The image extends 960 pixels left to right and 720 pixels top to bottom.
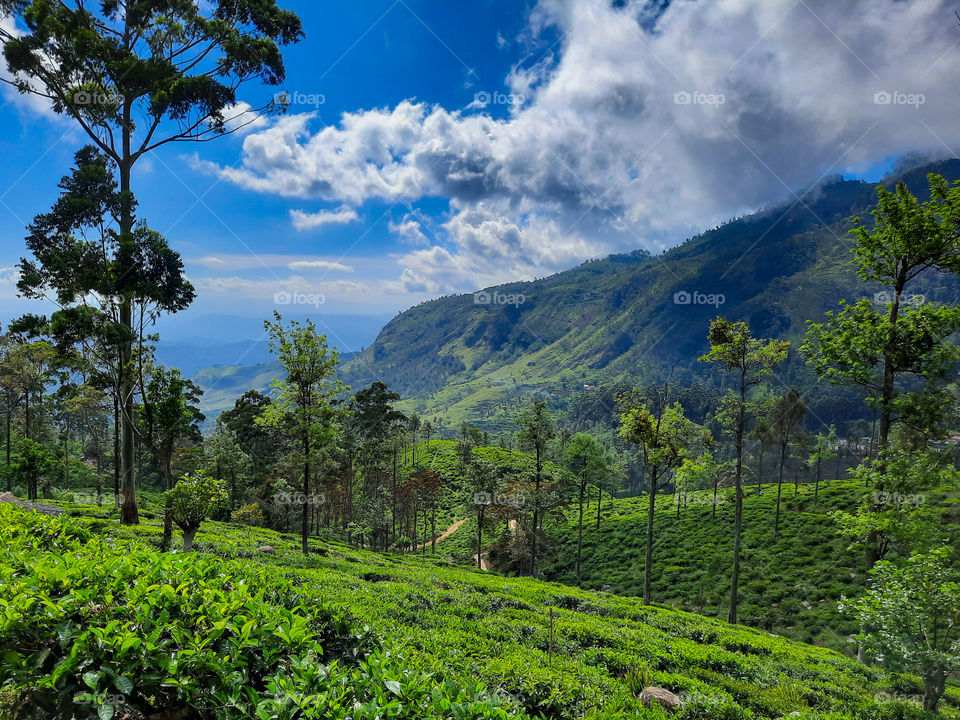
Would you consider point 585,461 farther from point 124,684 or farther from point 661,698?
point 124,684

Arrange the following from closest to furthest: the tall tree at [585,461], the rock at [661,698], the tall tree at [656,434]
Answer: the rock at [661,698]
the tall tree at [656,434]
the tall tree at [585,461]

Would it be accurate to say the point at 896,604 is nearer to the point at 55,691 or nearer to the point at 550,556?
the point at 55,691

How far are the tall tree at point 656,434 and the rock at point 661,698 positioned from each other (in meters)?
15.8

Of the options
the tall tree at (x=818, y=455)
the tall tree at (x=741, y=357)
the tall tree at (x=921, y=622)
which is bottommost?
the tall tree at (x=818, y=455)

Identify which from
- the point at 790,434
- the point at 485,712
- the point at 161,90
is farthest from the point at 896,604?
the point at 790,434

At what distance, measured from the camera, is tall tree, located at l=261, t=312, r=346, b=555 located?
22.0 meters

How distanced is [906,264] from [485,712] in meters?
19.8

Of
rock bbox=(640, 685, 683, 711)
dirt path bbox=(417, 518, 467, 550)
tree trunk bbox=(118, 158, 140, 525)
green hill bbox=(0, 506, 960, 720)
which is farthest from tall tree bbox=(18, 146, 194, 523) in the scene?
dirt path bbox=(417, 518, 467, 550)

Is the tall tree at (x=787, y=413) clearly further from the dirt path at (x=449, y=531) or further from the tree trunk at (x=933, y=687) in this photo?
the dirt path at (x=449, y=531)

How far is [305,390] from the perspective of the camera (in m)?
22.6

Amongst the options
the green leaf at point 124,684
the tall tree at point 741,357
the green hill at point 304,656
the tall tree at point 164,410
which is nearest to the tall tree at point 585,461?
the tall tree at point 741,357

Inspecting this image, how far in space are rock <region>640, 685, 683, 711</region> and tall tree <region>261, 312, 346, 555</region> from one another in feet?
59.0

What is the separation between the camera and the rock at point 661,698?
850cm

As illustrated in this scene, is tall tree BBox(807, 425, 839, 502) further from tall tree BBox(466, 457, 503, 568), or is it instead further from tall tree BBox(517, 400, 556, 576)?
tall tree BBox(466, 457, 503, 568)
